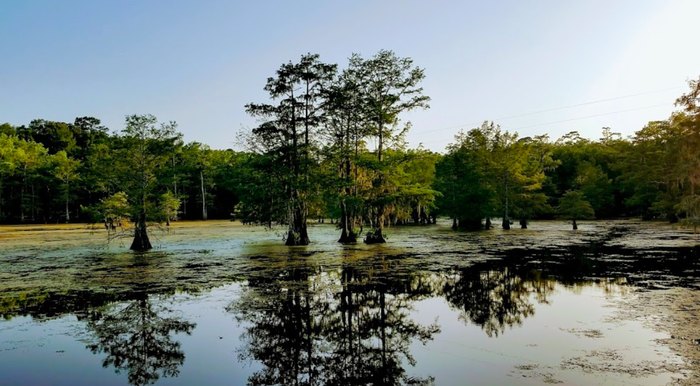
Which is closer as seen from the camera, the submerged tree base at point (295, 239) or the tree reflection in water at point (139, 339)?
the tree reflection in water at point (139, 339)

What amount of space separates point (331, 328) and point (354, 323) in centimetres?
69

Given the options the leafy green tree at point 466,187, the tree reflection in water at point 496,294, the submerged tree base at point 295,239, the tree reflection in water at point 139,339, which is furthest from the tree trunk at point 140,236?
the leafy green tree at point 466,187

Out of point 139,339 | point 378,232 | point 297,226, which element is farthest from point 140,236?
point 139,339

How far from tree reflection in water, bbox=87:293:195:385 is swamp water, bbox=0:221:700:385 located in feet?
0.18

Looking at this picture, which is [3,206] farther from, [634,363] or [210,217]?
[634,363]

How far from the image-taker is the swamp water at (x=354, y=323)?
7.94m

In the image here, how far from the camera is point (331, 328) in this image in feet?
34.7

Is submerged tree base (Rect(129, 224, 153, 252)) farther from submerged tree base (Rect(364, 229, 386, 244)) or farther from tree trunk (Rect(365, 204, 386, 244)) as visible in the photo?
tree trunk (Rect(365, 204, 386, 244))

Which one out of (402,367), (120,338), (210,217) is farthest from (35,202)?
(402,367)

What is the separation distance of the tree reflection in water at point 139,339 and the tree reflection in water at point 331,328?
1431 millimetres

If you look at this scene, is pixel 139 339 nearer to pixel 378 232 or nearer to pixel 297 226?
pixel 297 226

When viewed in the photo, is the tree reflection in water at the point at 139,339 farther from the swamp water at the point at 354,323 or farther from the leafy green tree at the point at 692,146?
the leafy green tree at the point at 692,146

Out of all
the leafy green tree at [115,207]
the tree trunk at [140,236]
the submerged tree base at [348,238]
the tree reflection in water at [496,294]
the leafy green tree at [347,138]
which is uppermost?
the leafy green tree at [347,138]

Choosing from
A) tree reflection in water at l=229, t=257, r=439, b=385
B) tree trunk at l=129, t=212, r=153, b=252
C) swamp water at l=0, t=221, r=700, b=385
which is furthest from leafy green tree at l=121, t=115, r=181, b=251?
tree reflection in water at l=229, t=257, r=439, b=385
